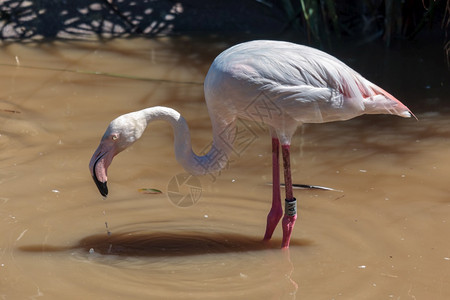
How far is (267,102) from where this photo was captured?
387 centimetres

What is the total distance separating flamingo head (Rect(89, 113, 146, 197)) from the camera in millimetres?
3744

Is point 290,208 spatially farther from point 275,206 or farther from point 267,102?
point 267,102

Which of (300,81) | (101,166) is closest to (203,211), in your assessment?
(101,166)

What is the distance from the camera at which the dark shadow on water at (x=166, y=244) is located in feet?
12.6

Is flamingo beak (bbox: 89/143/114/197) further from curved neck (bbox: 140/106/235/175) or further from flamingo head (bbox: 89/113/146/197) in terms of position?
curved neck (bbox: 140/106/235/175)

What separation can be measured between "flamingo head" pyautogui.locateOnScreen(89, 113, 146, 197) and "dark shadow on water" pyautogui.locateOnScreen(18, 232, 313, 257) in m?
0.32

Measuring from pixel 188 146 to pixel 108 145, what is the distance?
433 millimetres

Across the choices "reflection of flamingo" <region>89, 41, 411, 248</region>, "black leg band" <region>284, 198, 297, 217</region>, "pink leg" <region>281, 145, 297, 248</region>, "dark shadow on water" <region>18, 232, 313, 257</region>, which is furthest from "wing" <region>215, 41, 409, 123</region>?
"dark shadow on water" <region>18, 232, 313, 257</region>

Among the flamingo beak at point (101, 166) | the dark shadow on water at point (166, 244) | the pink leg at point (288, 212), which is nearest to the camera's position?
the flamingo beak at point (101, 166)

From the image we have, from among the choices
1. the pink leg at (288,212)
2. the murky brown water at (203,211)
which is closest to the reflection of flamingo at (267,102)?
the pink leg at (288,212)

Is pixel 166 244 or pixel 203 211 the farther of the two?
pixel 203 211

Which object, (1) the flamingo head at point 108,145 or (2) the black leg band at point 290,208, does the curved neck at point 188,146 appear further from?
(2) the black leg band at point 290,208

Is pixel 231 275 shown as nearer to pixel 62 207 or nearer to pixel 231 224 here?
pixel 231 224

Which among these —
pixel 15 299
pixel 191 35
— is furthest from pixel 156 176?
pixel 191 35
